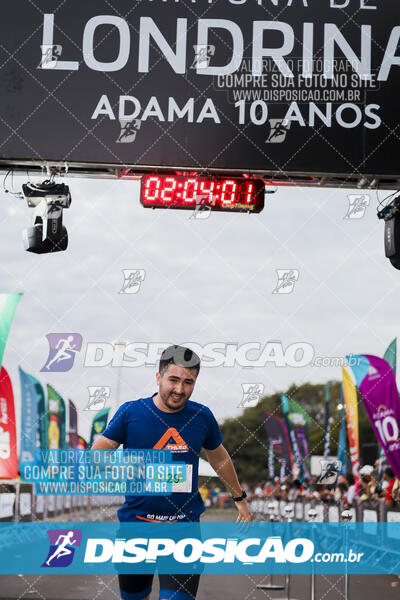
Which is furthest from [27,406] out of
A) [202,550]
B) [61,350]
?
[202,550]

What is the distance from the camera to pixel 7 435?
8.38 meters

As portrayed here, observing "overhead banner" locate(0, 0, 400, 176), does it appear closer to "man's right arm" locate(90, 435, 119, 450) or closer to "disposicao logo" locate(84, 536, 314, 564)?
"man's right arm" locate(90, 435, 119, 450)

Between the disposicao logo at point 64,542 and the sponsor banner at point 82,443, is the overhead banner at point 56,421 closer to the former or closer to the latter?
the sponsor banner at point 82,443

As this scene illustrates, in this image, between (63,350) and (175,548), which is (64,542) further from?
(63,350)

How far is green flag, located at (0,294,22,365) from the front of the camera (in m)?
7.48

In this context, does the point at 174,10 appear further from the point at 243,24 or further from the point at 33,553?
the point at 33,553

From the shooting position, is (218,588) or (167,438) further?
(218,588)

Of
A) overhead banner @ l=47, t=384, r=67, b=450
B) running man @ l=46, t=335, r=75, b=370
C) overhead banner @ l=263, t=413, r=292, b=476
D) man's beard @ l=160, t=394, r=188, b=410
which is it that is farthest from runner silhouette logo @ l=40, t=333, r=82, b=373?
overhead banner @ l=263, t=413, r=292, b=476

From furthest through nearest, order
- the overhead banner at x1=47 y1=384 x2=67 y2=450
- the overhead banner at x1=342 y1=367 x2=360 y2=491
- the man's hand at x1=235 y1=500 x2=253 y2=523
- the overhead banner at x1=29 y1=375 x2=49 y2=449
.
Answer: the overhead banner at x1=47 y1=384 x2=67 y2=450 < the overhead banner at x1=29 y1=375 x2=49 y2=449 < the overhead banner at x1=342 y1=367 x2=360 y2=491 < the man's hand at x1=235 y1=500 x2=253 y2=523

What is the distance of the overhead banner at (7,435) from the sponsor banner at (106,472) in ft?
4.37

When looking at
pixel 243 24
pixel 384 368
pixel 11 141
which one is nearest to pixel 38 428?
pixel 384 368

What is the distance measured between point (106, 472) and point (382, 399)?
378 centimetres

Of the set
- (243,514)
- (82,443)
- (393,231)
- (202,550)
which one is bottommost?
(202,550)

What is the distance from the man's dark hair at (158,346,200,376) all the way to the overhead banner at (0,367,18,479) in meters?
3.15
